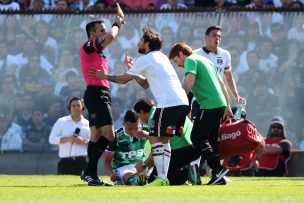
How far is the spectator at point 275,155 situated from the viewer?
1886cm

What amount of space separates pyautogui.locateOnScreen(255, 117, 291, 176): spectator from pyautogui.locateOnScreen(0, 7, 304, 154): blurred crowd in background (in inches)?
11.4

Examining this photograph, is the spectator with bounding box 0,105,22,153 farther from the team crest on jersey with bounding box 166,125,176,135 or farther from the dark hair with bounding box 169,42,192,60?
the team crest on jersey with bounding box 166,125,176,135

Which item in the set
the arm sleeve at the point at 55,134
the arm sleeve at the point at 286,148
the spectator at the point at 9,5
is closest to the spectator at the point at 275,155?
the arm sleeve at the point at 286,148

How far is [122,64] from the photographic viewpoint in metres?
20.3

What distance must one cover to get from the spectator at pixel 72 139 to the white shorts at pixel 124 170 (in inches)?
175

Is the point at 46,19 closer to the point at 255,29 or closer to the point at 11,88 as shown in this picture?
the point at 11,88

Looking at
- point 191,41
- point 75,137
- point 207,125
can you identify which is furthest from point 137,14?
point 207,125

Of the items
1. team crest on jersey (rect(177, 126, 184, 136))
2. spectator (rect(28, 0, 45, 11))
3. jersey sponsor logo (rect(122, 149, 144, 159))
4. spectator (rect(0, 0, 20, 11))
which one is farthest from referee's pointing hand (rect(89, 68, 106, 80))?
spectator (rect(0, 0, 20, 11))

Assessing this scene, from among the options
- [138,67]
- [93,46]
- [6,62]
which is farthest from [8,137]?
[138,67]

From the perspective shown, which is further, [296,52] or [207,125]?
[296,52]

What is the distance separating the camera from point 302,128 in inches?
759

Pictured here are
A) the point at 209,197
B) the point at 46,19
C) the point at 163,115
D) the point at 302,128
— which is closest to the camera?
the point at 209,197

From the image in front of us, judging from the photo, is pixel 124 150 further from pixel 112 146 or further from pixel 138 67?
pixel 138 67

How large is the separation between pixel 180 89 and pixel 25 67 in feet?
25.3
